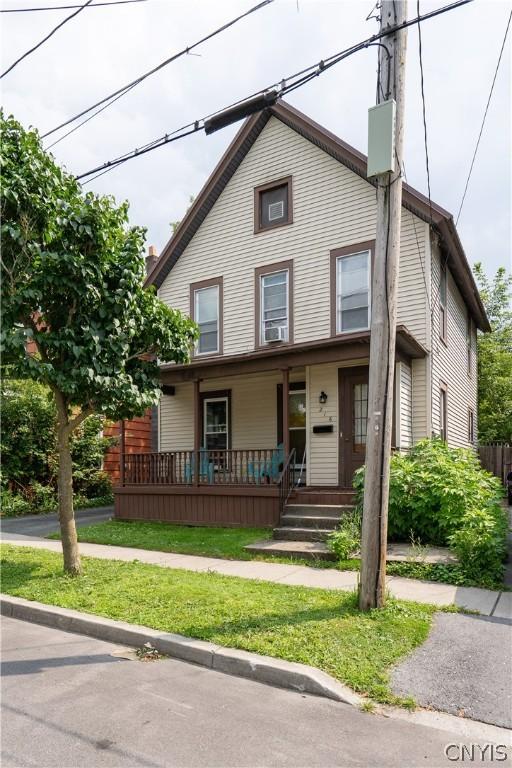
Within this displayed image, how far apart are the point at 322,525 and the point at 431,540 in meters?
1.98

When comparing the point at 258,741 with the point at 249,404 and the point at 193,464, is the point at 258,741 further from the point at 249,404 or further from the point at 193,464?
the point at 249,404

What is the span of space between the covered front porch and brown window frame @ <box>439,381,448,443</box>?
1.98 m

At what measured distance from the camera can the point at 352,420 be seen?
1159 centimetres

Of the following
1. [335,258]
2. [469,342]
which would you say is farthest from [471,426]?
[335,258]

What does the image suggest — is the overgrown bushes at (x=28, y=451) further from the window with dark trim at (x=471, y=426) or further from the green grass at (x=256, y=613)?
the window with dark trim at (x=471, y=426)

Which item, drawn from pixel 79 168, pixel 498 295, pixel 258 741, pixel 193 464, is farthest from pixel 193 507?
pixel 498 295

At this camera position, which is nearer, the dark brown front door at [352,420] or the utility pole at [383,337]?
the utility pole at [383,337]

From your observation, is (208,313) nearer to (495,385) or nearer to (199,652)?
(199,652)

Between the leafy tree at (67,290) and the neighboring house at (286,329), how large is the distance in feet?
14.8

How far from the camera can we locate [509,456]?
17.8m

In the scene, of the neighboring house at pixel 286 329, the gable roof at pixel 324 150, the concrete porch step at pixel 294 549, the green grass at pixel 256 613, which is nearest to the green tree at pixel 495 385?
the gable roof at pixel 324 150

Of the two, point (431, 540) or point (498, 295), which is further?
point (498, 295)

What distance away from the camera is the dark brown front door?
1142 centimetres

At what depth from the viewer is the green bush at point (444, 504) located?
700 cm
